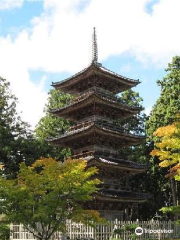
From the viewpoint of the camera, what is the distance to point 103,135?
34938 mm

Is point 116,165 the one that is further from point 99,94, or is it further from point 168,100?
point 168,100

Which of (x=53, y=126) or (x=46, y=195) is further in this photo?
(x=53, y=126)

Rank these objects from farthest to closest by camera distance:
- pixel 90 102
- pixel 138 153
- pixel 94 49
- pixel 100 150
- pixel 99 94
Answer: pixel 138 153 < pixel 94 49 < pixel 99 94 < pixel 90 102 < pixel 100 150

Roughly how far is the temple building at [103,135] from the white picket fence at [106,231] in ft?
14.6

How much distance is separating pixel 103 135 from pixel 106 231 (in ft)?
35.5

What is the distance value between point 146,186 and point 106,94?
606 inches

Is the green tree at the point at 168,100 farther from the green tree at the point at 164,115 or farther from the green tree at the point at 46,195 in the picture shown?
the green tree at the point at 46,195

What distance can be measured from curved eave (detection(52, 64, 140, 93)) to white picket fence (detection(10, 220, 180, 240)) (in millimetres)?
14559

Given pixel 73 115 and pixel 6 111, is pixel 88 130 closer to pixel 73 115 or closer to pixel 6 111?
pixel 73 115

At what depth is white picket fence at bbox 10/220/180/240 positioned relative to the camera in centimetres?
2573

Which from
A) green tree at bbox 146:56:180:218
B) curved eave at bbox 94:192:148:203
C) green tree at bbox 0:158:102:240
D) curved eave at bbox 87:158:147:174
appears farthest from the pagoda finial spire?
green tree at bbox 0:158:102:240

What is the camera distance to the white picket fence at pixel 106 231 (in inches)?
1013

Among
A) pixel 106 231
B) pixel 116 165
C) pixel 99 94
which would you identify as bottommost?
pixel 106 231

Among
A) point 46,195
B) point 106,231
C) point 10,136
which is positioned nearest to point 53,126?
point 10,136
